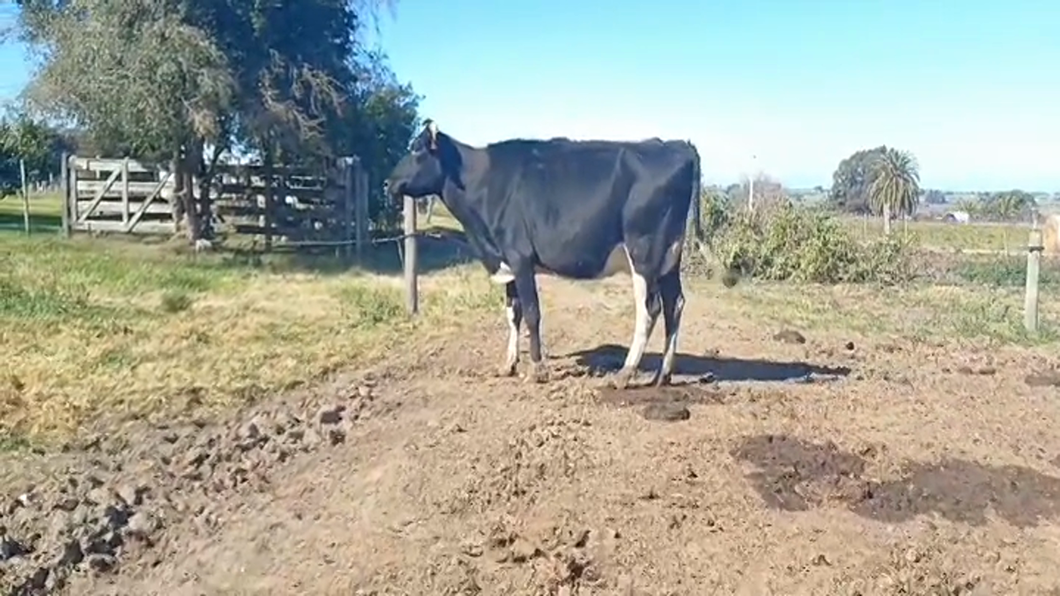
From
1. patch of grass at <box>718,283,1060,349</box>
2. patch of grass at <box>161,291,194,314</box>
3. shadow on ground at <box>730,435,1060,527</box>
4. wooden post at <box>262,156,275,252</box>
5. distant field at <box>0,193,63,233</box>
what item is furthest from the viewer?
distant field at <box>0,193,63,233</box>

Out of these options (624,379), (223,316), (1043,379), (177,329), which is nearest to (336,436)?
(624,379)

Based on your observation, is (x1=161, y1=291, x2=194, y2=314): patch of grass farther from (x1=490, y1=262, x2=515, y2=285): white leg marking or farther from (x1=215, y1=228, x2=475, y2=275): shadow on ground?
(x1=490, y1=262, x2=515, y2=285): white leg marking

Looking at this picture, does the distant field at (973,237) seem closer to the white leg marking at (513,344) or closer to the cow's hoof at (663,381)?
the white leg marking at (513,344)

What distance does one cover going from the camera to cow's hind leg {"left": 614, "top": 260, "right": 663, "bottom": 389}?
292 inches

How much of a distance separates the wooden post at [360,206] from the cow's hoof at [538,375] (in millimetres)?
11844

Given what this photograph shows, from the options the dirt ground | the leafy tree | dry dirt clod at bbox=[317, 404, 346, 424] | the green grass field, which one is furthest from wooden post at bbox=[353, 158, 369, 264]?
the leafy tree

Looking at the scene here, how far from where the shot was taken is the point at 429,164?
815 cm

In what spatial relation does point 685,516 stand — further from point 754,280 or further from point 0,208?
point 0,208

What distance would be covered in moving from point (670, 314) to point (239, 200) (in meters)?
13.2

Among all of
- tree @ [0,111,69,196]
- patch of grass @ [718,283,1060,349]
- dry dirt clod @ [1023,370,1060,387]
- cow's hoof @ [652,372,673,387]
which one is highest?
tree @ [0,111,69,196]

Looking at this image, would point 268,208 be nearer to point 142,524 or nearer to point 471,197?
point 471,197

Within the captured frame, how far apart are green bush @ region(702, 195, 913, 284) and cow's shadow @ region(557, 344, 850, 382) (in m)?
8.58

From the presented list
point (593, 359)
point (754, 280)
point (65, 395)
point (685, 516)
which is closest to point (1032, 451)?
point (685, 516)

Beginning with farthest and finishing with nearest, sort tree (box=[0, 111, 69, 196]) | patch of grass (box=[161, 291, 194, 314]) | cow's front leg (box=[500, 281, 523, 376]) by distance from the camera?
tree (box=[0, 111, 69, 196]) → patch of grass (box=[161, 291, 194, 314]) → cow's front leg (box=[500, 281, 523, 376])
